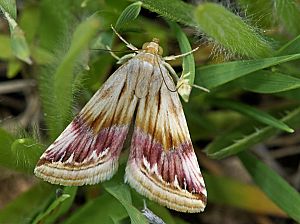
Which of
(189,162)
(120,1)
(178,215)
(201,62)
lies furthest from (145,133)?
(201,62)

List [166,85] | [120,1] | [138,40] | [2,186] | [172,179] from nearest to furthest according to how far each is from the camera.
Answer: [172,179] < [166,85] < [120,1] < [2,186] < [138,40]

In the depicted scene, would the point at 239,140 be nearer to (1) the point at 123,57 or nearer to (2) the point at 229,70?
A: (2) the point at 229,70

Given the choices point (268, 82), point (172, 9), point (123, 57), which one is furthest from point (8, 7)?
point (268, 82)

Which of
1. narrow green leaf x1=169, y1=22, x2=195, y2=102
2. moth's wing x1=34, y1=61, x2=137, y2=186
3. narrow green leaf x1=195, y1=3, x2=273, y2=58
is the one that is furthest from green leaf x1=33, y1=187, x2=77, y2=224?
narrow green leaf x1=195, y1=3, x2=273, y2=58

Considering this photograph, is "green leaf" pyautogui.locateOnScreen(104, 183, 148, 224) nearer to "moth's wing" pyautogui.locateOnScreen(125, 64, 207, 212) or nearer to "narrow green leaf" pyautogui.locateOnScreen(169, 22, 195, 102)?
"moth's wing" pyautogui.locateOnScreen(125, 64, 207, 212)

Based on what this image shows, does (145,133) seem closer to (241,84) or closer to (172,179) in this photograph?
(172,179)

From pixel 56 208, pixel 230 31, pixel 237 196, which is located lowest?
pixel 237 196

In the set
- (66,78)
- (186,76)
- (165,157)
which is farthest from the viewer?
(186,76)
